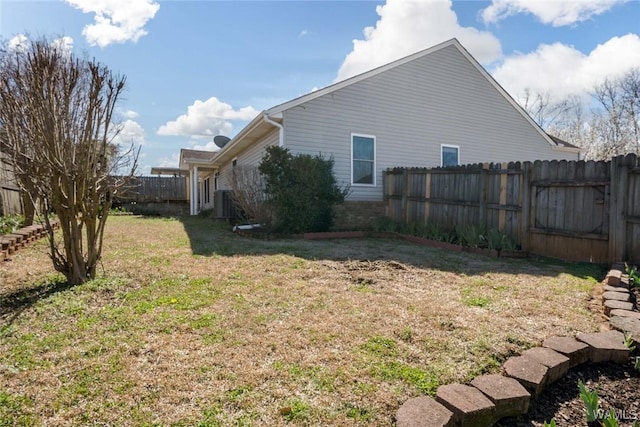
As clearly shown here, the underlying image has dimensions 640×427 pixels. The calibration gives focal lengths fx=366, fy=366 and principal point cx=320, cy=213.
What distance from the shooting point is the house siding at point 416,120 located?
1024cm

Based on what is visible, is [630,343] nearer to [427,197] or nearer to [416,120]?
[427,197]

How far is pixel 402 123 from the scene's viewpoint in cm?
1147

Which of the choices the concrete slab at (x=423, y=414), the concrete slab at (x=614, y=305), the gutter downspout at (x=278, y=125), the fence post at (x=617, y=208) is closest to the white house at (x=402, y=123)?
the gutter downspout at (x=278, y=125)

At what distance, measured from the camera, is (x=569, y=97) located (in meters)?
28.4

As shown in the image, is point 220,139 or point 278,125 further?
point 220,139

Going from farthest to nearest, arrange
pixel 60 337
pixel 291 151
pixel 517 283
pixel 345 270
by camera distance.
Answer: pixel 291 151
pixel 345 270
pixel 517 283
pixel 60 337

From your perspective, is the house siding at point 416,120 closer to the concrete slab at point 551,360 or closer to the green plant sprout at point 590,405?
the concrete slab at point 551,360

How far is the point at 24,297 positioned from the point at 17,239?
10.6 feet

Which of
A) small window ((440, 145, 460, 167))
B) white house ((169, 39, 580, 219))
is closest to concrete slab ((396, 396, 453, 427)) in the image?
white house ((169, 39, 580, 219))

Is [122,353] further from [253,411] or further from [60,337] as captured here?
[253,411]

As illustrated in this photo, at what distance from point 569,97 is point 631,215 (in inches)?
1142

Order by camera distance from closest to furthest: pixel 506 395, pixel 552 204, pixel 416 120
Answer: pixel 506 395, pixel 552 204, pixel 416 120

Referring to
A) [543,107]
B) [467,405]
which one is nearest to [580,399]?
[467,405]

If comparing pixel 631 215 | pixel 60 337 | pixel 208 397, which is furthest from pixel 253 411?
pixel 631 215
